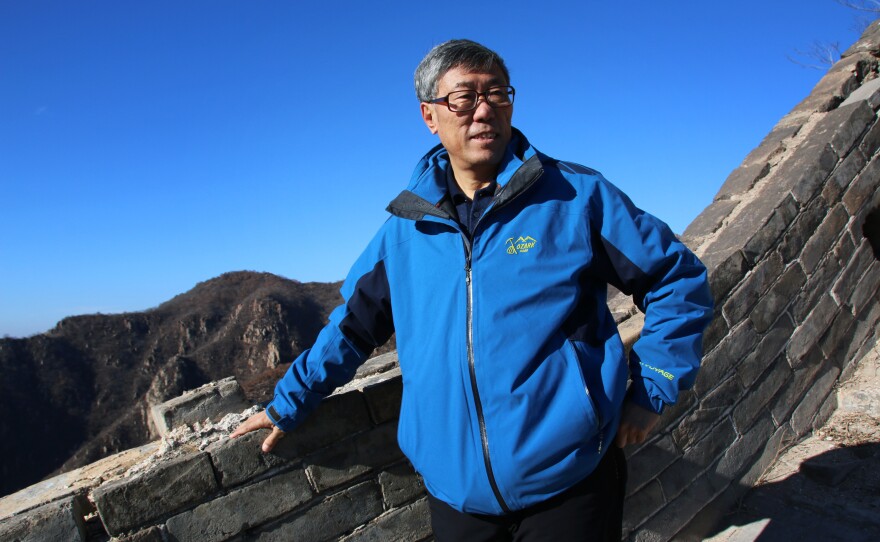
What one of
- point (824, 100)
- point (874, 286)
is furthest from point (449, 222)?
point (824, 100)

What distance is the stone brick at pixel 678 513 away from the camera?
2875 millimetres

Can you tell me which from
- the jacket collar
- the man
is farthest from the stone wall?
the jacket collar

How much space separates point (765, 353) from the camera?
3305 mm

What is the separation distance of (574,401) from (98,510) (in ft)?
5.33

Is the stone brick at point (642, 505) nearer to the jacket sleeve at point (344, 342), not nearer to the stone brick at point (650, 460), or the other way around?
the stone brick at point (650, 460)

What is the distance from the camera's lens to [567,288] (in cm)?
169

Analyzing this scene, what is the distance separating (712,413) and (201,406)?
249 cm

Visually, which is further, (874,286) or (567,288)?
(874,286)

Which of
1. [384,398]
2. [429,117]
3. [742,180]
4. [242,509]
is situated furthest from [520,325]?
[742,180]

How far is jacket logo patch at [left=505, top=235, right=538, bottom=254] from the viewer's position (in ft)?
5.67

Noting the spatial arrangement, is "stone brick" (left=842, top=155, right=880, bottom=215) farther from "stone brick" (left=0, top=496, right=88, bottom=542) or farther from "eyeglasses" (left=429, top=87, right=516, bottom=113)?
"stone brick" (left=0, top=496, right=88, bottom=542)

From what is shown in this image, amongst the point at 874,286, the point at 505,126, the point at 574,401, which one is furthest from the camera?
the point at 874,286

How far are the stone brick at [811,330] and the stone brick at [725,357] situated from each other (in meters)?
0.36

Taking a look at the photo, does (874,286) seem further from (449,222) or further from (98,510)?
(98,510)
